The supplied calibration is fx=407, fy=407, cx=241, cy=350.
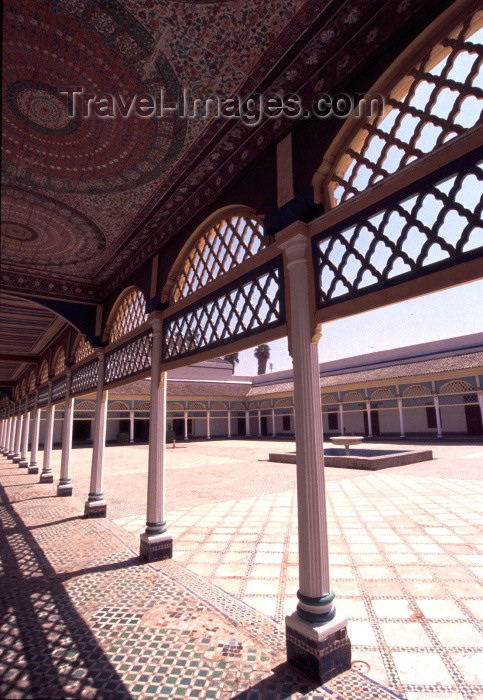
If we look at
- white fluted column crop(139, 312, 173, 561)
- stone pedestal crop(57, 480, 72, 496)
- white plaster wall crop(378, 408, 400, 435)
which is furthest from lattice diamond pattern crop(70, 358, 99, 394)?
white plaster wall crop(378, 408, 400, 435)

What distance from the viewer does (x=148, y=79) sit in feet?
8.80

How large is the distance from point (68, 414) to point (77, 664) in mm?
6554

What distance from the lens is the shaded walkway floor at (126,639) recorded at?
2.33 meters

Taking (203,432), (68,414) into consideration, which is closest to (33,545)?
(68,414)

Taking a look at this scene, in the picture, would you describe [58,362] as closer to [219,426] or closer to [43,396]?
[43,396]

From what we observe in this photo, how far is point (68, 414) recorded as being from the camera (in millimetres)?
8555

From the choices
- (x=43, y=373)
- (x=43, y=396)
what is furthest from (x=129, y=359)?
(x=43, y=373)

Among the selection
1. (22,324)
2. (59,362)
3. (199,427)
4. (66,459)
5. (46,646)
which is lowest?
(46,646)

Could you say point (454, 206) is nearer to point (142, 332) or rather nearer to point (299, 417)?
point (299, 417)

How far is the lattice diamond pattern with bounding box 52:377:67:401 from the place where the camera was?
31.0 ft

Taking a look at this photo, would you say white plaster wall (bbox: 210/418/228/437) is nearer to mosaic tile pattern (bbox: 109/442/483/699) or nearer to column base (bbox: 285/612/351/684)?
mosaic tile pattern (bbox: 109/442/483/699)

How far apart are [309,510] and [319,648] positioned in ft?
2.46

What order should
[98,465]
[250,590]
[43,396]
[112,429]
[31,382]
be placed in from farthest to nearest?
[112,429], [31,382], [43,396], [98,465], [250,590]

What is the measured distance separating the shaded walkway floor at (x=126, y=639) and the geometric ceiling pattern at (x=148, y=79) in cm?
301
